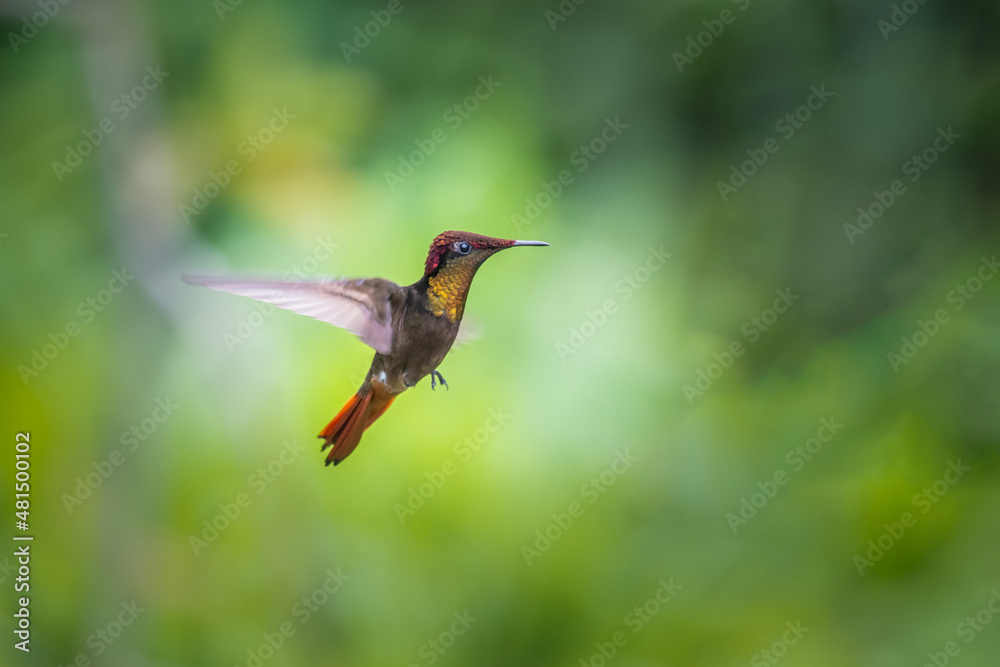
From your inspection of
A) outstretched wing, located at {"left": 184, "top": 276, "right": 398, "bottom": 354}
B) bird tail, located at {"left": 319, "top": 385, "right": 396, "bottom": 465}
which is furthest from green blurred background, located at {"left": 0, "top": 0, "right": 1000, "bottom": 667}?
outstretched wing, located at {"left": 184, "top": 276, "right": 398, "bottom": 354}

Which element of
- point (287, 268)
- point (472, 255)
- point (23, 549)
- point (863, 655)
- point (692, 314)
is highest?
point (692, 314)

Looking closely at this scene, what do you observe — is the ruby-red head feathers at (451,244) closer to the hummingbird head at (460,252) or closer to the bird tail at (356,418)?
the hummingbird head at (460,252)

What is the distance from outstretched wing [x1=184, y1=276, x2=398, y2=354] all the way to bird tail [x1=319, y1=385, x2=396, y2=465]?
108 millimetres

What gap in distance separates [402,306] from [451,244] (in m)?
0.08

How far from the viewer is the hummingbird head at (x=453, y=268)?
0.68 m

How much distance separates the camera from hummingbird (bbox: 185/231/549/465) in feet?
2.18

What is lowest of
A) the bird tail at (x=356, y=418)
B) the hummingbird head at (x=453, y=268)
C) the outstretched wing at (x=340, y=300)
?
the bird tail at (x=356, y=418)

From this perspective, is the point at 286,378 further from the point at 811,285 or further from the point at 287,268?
the point at 811,285

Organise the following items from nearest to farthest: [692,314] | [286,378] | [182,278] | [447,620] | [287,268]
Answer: [182,278], [286,378], [287,268], [447,620], [692,314]

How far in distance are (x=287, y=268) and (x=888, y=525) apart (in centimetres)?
182

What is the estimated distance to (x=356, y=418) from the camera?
82cm

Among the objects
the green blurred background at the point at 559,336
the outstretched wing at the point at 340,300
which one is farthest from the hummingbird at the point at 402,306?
the green blurred background at the point at 559,336

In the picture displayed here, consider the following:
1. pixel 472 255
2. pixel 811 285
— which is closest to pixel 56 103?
pixel 811 285

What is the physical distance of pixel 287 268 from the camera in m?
2.32
